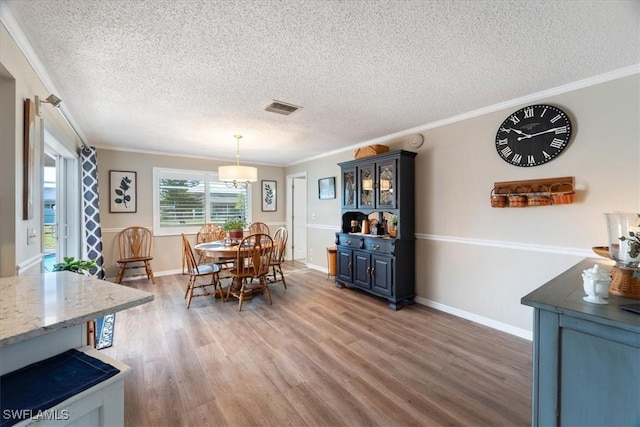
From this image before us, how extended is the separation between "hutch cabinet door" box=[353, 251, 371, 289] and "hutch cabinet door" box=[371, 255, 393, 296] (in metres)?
0.08

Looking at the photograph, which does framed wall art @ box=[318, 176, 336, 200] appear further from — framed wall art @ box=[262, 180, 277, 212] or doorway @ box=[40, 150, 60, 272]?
doorway @ box=[40, 150, 60, 272]

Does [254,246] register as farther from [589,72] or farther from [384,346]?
[589,72]

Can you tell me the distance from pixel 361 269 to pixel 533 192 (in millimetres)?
2179

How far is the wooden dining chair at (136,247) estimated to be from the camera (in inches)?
183

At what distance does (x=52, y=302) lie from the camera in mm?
1105

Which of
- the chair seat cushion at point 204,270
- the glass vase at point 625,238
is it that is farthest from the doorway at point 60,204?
the glass vase at point 625,238

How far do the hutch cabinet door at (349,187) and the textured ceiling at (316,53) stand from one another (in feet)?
3.71

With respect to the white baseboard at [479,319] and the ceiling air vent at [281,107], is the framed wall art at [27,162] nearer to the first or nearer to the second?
the ceiling air vent at [281,107]

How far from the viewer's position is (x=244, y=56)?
6.33 feet

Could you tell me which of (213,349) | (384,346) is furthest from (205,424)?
(384,346)

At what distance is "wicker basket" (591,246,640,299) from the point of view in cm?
113

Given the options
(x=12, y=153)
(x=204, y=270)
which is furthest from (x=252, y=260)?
(x=12, y=153)

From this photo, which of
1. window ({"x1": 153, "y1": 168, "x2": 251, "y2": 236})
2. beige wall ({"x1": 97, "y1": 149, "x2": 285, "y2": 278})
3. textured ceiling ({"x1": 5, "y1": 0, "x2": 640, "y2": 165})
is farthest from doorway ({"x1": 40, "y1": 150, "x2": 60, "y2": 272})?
window ({"x1": 153, "y1": 168, "x2": 251, "y2": 236})

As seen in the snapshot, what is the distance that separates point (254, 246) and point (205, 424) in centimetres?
204
